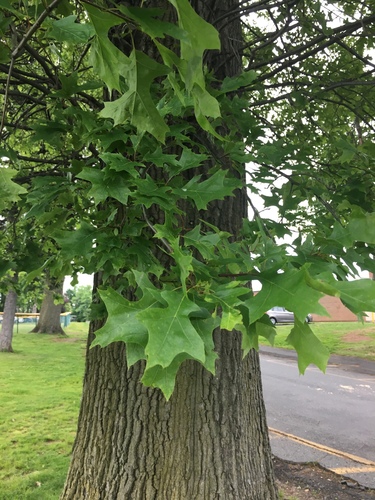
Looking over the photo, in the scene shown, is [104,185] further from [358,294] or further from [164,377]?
[358,294]

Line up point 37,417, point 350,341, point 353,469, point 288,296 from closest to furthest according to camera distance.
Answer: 1. point 288,296
2. point 353,469
3. point 37,417
4. point 350,341

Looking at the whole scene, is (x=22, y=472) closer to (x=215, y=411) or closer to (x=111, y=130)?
(x=215, y=411)

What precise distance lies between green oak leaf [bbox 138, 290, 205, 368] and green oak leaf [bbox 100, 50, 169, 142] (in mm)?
511

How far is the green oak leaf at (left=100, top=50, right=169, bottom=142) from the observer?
110 cm

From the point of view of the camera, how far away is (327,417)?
713 centimetres

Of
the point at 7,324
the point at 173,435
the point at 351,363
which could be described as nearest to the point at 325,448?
the point at 173,435

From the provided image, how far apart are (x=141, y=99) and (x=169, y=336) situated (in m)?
0.64

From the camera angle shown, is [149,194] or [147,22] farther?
[149,194]

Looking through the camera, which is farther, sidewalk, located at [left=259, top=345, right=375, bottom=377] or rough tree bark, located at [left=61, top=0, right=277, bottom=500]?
sidewalk, located at [left=259, top=345, right=375, bottom=377]

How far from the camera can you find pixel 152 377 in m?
0.97

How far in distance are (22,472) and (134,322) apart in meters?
4.01

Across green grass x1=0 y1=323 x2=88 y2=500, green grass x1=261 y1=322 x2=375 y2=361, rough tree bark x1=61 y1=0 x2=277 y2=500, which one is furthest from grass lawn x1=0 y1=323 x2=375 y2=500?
rough tree bark x1=61 y1=0 x2=277 y2=500

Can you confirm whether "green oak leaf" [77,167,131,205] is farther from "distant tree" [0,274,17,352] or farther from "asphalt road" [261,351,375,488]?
"distant tree" [0,274,17,352]

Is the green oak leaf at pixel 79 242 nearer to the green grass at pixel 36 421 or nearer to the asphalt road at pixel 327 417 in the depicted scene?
the green grass at pixel 36 421
